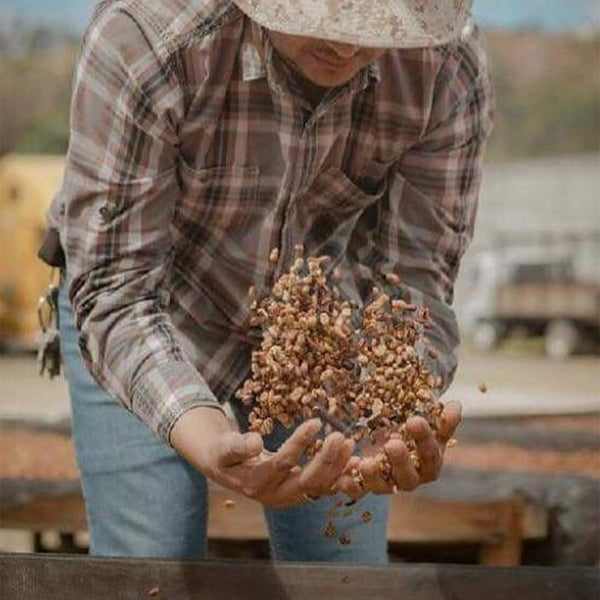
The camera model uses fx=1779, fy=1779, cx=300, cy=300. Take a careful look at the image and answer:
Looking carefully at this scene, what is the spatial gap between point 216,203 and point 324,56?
33 cm

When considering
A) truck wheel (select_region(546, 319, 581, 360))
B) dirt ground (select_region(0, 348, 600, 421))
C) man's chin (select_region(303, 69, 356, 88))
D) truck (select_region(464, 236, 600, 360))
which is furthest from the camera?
truck wheel (select_region(546, 319, 581, 360))

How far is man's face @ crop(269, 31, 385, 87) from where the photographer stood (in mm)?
2422

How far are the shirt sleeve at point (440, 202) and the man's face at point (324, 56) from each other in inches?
11.5

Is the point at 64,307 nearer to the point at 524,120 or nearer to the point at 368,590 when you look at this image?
the point at 368,590

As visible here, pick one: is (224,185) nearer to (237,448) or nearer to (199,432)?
(199,432)

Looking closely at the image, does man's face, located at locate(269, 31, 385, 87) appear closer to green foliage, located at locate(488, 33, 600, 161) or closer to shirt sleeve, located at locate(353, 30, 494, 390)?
shirt sleeve, located at locate(353, 30, 494, 390)

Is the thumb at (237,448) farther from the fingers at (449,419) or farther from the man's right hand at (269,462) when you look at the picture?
the fingers at (449,419)

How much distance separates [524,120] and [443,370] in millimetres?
48757

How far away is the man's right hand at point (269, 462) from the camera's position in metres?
2.17

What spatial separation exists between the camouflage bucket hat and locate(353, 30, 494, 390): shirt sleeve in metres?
0.36

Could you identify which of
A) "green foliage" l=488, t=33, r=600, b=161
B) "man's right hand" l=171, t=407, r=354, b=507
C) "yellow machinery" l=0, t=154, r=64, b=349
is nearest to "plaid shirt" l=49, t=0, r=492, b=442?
"man's right hand" l=171, t=407, r=354, b=507

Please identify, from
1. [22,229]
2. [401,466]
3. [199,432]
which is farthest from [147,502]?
[22,229]

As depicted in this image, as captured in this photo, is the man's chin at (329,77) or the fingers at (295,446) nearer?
the fingers at (295,446)

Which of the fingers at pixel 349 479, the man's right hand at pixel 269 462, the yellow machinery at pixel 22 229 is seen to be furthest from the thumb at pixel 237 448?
the yellow machinery at pixel 22 229
